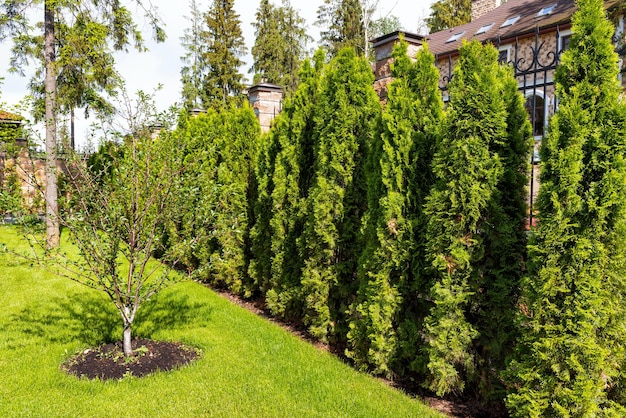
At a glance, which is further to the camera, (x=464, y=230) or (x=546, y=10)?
(x=546, y=10)

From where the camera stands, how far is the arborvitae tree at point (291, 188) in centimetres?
566

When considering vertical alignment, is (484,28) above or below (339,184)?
above

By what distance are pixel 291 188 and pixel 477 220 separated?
111 inches

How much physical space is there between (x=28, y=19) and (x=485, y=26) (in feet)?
56.9

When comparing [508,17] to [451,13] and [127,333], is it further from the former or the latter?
[127,333]

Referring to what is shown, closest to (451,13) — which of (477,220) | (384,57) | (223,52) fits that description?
(223,52)

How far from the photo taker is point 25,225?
430 centimetres

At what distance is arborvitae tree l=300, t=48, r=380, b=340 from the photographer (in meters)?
4.82

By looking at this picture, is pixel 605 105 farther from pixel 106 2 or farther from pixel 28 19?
pixel 28 19

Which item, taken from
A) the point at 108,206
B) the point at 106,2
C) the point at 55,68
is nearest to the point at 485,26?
the point at 106,2

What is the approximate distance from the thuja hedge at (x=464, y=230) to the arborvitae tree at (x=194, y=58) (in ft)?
78.2

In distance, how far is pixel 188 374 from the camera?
408 centimetres

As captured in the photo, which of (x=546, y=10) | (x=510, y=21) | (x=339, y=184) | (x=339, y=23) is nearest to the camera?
(x=339, y=184)

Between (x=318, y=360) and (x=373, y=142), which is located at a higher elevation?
(x=373, y=142)
